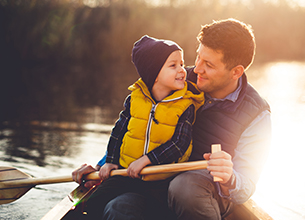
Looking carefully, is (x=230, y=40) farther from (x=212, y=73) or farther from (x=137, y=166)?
(x=137, y=166)

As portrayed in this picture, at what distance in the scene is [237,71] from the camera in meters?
2.13

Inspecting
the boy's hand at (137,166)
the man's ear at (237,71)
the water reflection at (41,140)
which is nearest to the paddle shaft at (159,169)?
the boy's hand at (137,166)

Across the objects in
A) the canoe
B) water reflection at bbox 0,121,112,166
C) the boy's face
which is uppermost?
the boy's face

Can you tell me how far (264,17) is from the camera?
94.5 feet

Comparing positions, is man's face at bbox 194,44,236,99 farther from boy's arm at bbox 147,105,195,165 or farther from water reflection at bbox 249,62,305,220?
water reflection at bbox 249,62,305,220

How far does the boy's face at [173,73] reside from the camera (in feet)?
6.48

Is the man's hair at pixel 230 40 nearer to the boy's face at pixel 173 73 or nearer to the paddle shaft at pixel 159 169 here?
the boy's face at pixel 173 73

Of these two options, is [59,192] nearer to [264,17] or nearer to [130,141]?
[130,141]

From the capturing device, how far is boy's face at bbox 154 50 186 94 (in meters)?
1.98

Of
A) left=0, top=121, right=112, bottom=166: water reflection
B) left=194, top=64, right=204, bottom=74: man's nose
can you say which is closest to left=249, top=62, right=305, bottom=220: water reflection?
left=194, top=64, right=204, bottom=74: man's nose

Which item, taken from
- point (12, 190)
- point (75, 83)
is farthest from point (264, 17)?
point (12, 190)

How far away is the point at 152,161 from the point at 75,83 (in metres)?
10.6

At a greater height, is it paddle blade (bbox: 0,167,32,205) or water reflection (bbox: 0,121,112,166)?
paddle blade (bbox: 0,167,32,205)

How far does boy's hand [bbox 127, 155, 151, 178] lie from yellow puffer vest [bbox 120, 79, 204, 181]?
70mm
